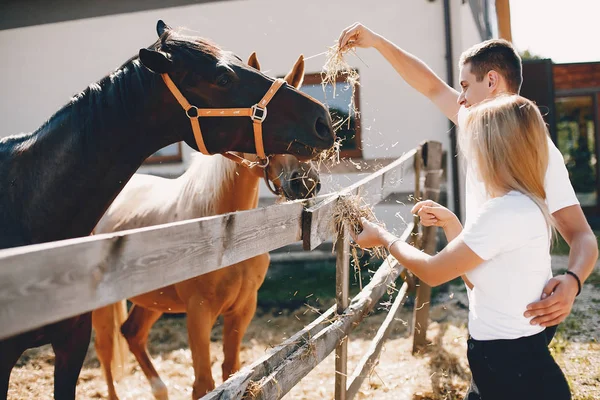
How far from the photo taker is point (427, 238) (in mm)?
4629

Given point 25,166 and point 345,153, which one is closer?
point 25,166

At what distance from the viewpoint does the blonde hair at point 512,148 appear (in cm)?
161

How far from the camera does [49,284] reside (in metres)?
0.86

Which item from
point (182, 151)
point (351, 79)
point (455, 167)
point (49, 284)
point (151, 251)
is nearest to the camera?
point (49, 284)

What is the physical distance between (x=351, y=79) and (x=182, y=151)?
537cm

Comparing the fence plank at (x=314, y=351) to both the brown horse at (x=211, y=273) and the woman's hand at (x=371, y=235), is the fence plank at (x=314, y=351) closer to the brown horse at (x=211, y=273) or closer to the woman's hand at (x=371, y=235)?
the woman's hand at (x=371, y=235)

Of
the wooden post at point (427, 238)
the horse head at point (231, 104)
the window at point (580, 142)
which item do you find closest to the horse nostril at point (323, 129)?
the horse head at point (231, 104)

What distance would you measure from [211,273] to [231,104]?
3.71 feet

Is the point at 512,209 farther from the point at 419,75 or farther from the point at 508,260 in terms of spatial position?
the point at 419,75

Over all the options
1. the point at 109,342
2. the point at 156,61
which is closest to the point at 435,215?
the point at 156,61

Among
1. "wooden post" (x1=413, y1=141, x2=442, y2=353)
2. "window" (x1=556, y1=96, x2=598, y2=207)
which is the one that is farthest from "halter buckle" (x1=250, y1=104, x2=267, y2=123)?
"window" (x1=556, y1=96, x2=598, y2=207)

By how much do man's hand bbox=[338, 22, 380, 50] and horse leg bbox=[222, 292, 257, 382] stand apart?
162cm

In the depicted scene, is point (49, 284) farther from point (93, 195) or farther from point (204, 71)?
point (204, 71)

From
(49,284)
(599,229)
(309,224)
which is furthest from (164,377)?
(599,229)
